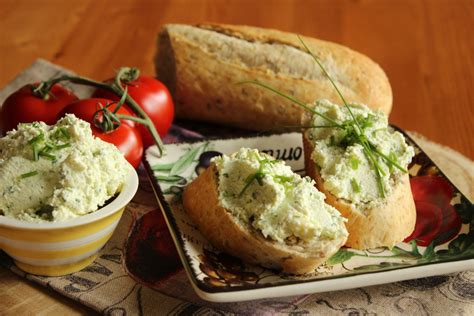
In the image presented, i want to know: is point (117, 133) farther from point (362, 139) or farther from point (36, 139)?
point (362, 139)

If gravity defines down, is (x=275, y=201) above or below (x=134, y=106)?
above

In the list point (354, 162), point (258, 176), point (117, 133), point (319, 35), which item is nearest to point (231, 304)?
point (258, 176)

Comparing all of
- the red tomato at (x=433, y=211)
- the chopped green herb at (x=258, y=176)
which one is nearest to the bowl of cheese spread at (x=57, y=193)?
the chopped green herb at (x=258, y=176)

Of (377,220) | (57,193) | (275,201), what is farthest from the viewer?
(377,220)

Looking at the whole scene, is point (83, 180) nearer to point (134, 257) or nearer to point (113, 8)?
point (134, 257)

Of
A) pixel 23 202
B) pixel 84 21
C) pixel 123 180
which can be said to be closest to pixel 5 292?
pixel 23 202

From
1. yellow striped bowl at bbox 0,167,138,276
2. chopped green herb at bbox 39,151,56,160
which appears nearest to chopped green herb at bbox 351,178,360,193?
yellow striped bowl at bbox 0,167,138,276
